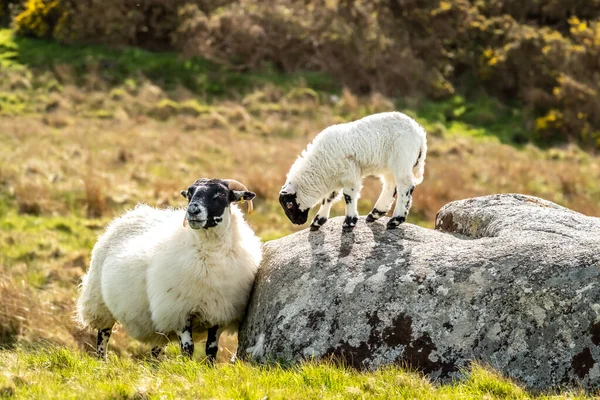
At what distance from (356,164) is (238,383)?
3.04 m

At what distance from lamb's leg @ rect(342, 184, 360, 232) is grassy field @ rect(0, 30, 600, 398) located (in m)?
2.09

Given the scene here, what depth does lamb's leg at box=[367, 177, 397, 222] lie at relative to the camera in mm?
8461

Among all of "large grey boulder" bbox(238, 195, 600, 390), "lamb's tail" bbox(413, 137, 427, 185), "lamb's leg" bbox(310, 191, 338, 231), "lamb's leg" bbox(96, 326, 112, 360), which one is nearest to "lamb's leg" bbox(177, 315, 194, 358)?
"large grey boulder" bbox(238, 195, 600, 390)

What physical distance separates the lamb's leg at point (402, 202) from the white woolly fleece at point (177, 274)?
1.51 metres

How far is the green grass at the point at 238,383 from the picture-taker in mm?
5738

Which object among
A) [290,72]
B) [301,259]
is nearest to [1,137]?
[290,72]

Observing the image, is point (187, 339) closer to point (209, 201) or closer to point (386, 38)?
point (209, 201)

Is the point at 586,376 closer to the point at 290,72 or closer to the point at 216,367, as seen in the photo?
the point at 216,367

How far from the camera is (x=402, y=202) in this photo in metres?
8.08

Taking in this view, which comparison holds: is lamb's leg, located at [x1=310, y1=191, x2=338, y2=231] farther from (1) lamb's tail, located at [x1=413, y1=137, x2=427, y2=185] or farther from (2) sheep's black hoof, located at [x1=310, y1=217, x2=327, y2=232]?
(1) lamb's tail, located at [x1=413, y1=137, x2=427, y2=185]

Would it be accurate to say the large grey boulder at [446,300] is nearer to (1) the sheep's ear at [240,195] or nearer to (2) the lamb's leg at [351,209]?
(2) the lamb's leg at [351,209]

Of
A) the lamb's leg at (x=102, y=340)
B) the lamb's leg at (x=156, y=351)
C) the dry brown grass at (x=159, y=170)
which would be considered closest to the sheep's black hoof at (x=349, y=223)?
the lamb's leg at (x=156, y=351)

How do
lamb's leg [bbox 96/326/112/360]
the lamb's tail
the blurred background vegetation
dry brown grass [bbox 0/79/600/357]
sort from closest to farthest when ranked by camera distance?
the lamb's tail < lamb's leg [bbox 96/326/112/360] < dry brown grass [bbox 0/79/600/357] < the blurred background vegetation

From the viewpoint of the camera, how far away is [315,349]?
6.90m
